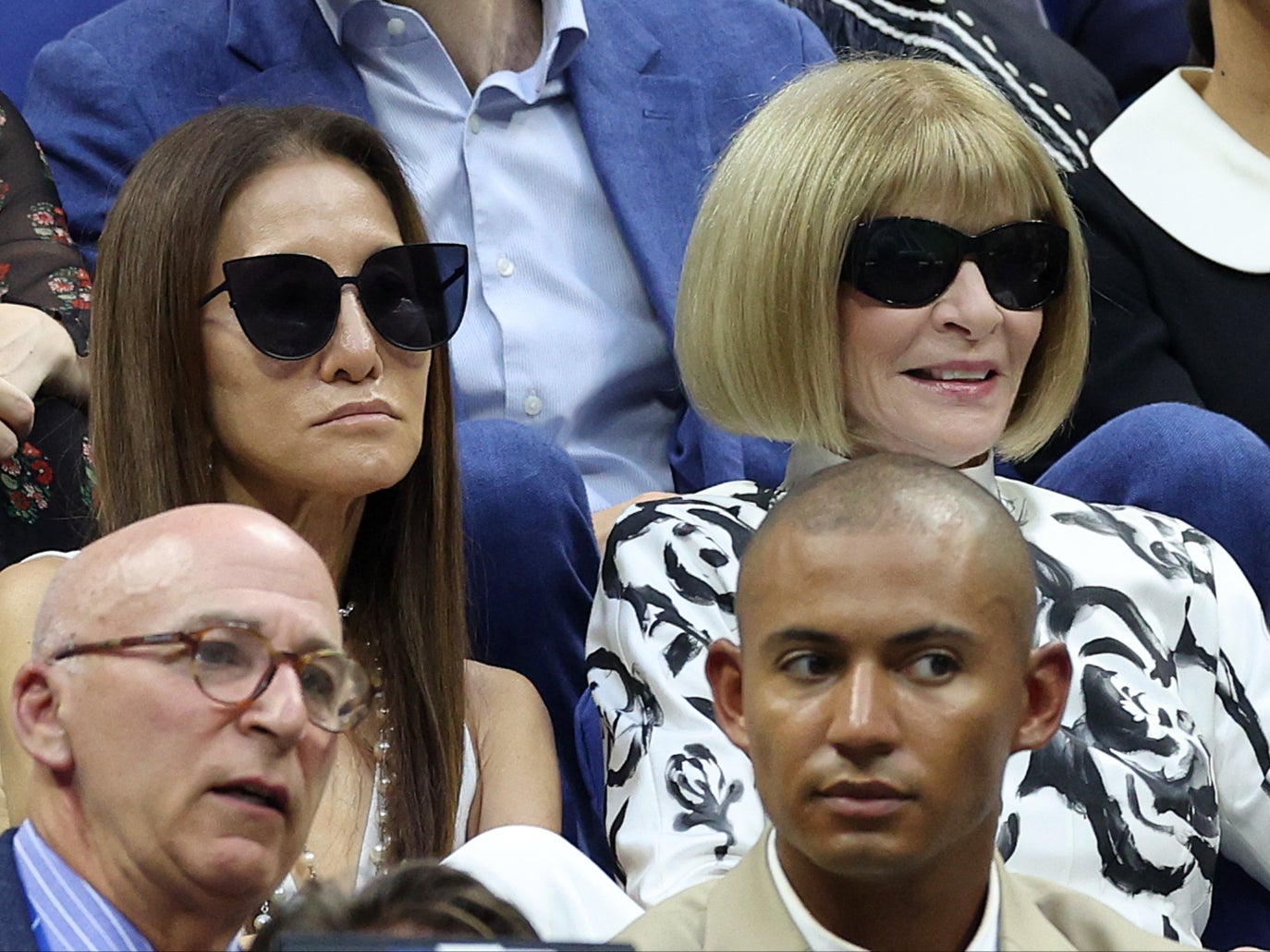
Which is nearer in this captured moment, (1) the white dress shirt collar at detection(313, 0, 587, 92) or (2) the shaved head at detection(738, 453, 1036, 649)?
(2) the shaved head at detection(738, 453, 1036, 649)

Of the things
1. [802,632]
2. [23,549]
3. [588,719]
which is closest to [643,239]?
[588,719]

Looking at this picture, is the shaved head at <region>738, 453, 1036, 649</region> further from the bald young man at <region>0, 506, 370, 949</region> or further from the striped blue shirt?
the striped blue shirt

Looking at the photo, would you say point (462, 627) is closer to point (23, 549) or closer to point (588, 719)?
point (588, 719)

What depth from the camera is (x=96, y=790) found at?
1.54 metres

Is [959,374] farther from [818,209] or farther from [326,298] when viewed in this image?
[326,298]

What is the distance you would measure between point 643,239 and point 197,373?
Result: 733mm

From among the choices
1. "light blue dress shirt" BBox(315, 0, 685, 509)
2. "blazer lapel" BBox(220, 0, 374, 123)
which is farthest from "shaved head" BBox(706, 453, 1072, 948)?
"blazer lapel" BBox(220, 0, 374, 123)

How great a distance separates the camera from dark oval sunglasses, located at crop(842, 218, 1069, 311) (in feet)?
7.34

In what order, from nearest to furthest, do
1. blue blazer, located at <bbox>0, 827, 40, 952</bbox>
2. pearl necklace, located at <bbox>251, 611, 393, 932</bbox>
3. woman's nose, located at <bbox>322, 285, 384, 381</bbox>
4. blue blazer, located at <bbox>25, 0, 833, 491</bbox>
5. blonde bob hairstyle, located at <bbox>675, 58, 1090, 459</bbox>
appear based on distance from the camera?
blue blazer, located at <bbox>0, 827, 40, 952</bbox>
pearl necklace, located at <bbox>251, 611, 393, 932</bbox>
woman's nose, located at <bbox>322, 285, 384, 381</bbox>
blonde bob hairstyle, located at <bbox>675, 58, 1090, 459</bbox>
blue blazer, located at <bbox>25, 0, 833, 491</bbox>

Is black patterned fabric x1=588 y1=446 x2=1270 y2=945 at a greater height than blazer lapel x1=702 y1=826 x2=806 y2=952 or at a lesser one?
lesser

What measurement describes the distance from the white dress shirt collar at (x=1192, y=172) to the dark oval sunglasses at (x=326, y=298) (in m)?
1.12

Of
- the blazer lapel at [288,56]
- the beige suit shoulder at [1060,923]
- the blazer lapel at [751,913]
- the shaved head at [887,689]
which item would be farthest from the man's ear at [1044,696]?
the blazer lapel at [288,56]

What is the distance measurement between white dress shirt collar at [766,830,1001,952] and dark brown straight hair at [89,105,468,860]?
0.55 m

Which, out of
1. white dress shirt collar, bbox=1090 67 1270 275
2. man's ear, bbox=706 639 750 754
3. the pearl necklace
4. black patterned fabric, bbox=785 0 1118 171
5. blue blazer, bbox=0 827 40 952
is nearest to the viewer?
blue blazer, bbox=0 827 40 952
